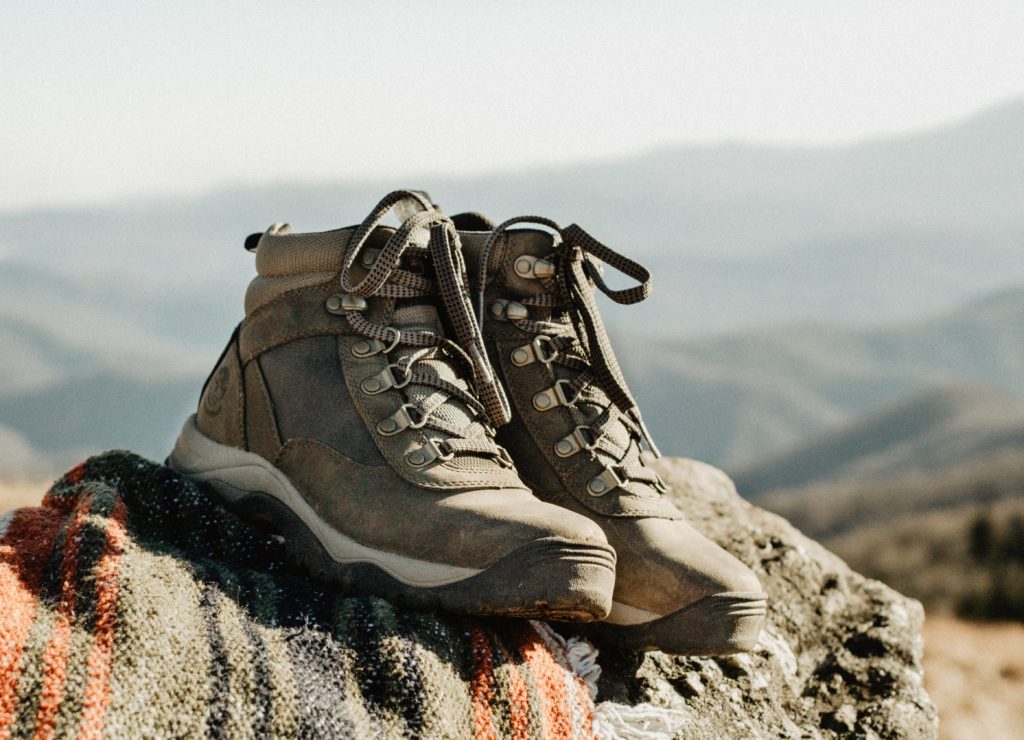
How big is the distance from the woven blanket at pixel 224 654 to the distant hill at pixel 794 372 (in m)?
133

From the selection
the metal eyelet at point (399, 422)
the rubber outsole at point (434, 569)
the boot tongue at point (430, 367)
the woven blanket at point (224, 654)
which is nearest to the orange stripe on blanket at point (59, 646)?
the woven blanket at point (224, 654)

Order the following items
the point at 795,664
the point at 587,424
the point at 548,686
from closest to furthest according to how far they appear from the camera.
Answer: the point at 548,686 → the point at 587,424 → the point at 795,664

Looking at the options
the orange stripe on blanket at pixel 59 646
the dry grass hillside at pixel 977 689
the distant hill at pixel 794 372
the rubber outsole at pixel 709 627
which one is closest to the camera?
the orange stripe on blanket at pixel 59 646

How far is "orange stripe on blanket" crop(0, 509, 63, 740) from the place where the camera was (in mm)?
1704

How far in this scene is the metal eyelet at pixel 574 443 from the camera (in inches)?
98.3

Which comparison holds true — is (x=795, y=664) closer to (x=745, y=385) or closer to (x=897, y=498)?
(x=897, y=498)

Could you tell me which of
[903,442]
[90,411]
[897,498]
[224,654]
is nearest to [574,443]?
[224,654]

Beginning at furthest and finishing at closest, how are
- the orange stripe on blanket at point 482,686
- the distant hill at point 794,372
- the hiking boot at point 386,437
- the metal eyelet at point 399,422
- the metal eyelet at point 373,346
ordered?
the distant hill at point 794,372 < the metal eyelet at point 373,346 < the metal eyelet at point 399,422 < the hiking boot at point 386,437 < the orange stripe on blanket at point 482,686

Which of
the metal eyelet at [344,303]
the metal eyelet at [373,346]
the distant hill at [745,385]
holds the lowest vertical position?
the distant hill at [745,385]

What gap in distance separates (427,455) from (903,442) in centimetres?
9628

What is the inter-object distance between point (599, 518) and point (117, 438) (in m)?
158

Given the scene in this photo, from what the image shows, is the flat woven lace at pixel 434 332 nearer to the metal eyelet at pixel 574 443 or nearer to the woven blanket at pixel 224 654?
the metal eyelet at pixel 574 443

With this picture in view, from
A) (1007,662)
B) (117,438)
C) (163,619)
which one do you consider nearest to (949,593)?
(1007,662)

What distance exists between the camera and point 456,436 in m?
2.34
